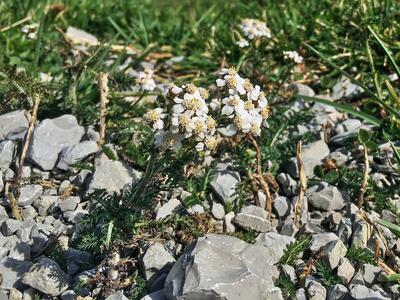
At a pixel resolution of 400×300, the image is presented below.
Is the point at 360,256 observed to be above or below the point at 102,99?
below

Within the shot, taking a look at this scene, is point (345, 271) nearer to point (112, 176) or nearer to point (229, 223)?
point (229, 223)

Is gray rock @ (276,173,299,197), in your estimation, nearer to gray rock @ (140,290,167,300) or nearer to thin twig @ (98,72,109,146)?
thin twig @ (98,72,109,146)

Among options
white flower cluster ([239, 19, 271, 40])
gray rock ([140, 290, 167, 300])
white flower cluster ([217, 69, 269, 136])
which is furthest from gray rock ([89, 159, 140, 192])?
white flower cluster ([239, 19, 271, 40])

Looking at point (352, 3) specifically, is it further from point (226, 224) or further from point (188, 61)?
point (226, 224)

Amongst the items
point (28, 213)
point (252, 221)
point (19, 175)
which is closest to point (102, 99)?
point (19, 175)

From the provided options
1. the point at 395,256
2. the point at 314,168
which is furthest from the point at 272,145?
the point at 395,256

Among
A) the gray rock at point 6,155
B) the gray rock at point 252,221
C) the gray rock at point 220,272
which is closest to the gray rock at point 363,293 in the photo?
the gray rock at point 220,272
